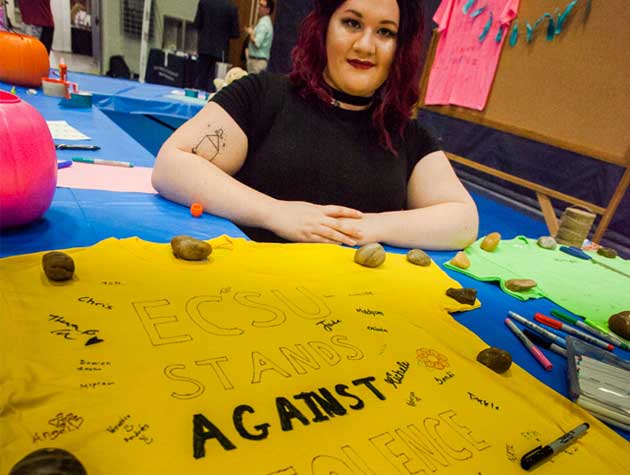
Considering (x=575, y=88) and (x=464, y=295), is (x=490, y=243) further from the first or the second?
(x=575, y=88)

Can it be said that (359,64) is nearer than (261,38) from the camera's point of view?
Yes

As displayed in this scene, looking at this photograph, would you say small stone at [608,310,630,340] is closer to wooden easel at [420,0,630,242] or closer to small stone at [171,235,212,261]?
small stone at [171,235,212,261]

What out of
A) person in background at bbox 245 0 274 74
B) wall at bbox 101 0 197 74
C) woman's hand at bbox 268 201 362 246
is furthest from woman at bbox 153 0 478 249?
wall at bbox 101 0 197 74

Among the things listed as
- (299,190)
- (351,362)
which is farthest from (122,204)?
(351,362)

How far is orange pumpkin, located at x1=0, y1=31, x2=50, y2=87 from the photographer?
1.76 m

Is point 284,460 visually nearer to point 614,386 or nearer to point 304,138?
point 614,386

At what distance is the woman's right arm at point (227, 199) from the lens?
2.55 ft

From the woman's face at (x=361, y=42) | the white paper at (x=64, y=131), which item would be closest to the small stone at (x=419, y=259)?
the woman's face at (x=361, y=42)

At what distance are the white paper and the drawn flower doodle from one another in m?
1.10

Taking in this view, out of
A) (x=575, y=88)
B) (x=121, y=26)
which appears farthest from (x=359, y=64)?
(x=121, y=26)

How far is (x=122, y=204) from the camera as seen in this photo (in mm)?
771

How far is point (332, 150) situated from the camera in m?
0.94

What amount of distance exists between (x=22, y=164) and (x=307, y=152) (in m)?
0.54
